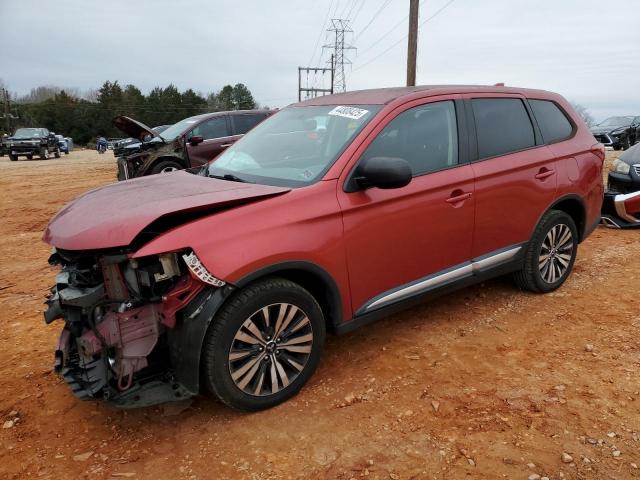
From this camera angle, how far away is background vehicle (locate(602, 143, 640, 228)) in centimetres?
684

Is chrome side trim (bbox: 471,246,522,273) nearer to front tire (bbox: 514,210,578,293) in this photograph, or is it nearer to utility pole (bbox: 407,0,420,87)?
front tire (bbox: 514,210,578,293)

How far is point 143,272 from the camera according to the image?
2.64 metres

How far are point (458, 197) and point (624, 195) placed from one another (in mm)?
4669

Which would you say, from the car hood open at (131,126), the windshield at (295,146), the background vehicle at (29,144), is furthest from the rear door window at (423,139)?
the background vehicle at (29,144)

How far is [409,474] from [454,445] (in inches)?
13.0

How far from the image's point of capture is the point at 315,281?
10.0 ft

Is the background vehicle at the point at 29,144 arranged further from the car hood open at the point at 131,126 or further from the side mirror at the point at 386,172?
the side mirror at the point at 386,172

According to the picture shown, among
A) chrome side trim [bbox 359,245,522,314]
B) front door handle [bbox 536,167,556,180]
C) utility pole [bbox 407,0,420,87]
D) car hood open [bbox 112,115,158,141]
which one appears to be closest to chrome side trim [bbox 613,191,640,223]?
front door handle [bbox 536,167,556,180]

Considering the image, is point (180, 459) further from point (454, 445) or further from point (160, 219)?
point (454, 445)

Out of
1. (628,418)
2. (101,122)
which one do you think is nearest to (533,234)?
(628,418)

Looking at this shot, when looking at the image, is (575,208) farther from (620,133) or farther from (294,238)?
(620,133)

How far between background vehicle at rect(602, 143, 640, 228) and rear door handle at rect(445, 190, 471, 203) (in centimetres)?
449

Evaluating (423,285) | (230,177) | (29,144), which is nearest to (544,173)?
(423,285)

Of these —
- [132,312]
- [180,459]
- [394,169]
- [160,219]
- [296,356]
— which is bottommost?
[180,459]
